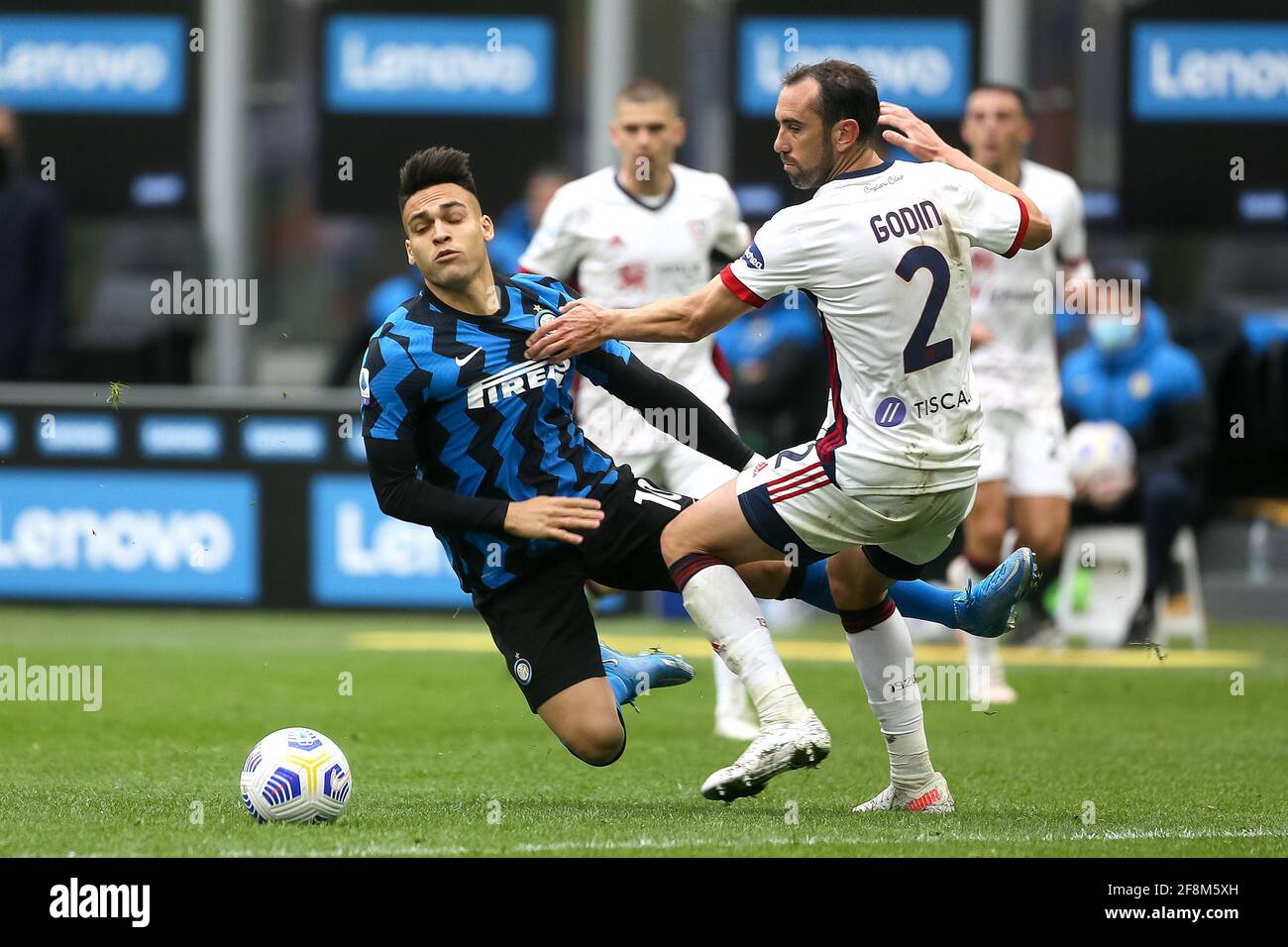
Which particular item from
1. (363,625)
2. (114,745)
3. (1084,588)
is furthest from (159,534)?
(1084,588)

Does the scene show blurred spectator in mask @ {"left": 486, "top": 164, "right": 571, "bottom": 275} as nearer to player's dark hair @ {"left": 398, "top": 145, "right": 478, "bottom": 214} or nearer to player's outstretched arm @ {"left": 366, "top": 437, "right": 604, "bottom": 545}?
player's dark hair @ {"left": 398, "top": 145, "right": 478, "bottom": 214}

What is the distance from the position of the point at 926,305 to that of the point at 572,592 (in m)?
1.49

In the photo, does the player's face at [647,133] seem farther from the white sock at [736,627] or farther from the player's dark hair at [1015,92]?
the white sock at [736,627]

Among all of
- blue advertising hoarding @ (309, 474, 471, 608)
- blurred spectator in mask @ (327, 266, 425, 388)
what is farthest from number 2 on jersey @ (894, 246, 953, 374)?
blurred spectator in mask @ (327, 266, 425, 388)

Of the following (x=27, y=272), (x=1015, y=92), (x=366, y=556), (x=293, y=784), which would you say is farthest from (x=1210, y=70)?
(x=293, y=784)

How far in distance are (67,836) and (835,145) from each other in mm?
2832

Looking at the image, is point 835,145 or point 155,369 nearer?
point 835,145

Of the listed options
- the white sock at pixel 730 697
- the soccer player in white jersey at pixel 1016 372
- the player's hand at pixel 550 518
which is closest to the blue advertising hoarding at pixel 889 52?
the soccer player in white jersey at pixel 1016 372

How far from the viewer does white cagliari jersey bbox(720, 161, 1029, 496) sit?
5.57m

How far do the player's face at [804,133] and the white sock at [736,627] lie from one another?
46.0 inches

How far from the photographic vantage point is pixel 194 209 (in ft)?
46.8

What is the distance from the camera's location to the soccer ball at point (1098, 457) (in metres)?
11.2
